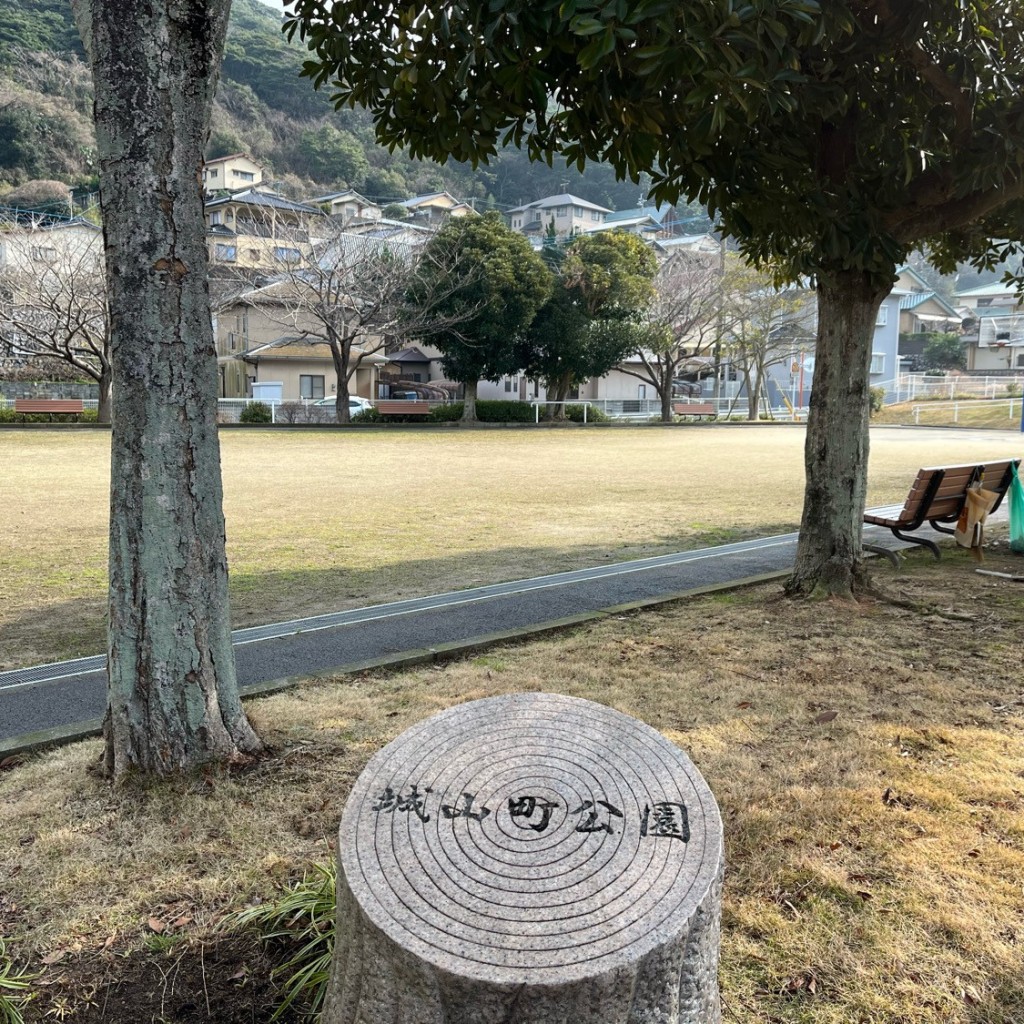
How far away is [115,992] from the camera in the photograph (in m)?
2.66

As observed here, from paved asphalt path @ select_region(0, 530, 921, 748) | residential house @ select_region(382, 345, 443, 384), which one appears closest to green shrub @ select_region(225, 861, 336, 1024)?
paved asphalt path @ select_region(0, 530, 921, 748)

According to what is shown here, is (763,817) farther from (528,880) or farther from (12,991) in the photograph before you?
(12,991)

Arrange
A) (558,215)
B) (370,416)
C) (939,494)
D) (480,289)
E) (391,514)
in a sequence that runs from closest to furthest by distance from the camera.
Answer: (939,494) < (391,514) < (480,289) < (370,416) < (558,215)

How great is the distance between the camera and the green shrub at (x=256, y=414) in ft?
113

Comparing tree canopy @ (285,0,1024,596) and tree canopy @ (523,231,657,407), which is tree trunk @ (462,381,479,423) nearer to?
tree canopy @ (523,231,657,407)

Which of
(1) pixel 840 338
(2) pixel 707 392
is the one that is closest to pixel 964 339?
(2) pixel 707 392

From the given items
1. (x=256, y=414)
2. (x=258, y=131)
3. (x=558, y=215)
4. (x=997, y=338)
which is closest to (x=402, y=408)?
(x=256, y=414)

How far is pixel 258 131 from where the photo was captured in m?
73.3

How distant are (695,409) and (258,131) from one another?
4761cm

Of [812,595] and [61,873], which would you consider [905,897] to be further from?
[812,595]

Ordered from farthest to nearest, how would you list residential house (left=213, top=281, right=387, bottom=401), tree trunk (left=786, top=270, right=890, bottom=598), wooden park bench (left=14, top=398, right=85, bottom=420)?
residential house (left=213, top=281, right=387, bottom=401) < wooden park bench (left=14, top=398, right=85, bottom=420) < tree trunk (left=786, top=270, right=890, bottom=598)

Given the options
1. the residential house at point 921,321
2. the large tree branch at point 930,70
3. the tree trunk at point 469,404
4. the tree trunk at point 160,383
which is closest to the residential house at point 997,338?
the residential house at point 921,321

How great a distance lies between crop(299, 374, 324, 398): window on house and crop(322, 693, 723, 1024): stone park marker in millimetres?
42670

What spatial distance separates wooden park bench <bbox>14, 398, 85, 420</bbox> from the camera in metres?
32.7
